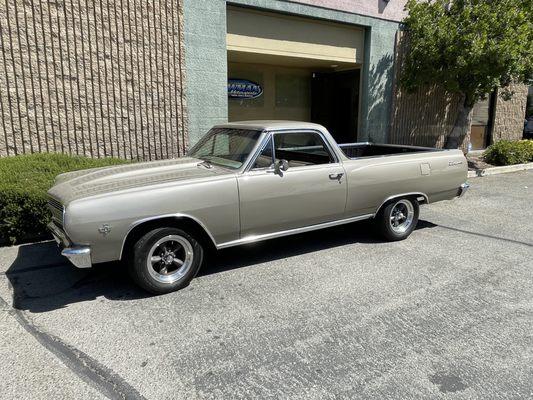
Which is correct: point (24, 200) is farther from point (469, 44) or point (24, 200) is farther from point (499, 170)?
point (499, 170)

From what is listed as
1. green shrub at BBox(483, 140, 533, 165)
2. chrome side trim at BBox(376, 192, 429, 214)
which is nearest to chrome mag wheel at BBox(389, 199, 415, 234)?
chrome side trim at BBox(376, 192, 429, 214)


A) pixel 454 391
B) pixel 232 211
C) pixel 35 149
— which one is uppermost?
pixel 35 149

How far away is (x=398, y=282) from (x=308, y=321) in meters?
1.32

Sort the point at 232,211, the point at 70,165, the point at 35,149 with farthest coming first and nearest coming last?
the point at 35,149
the point at 70,165
the point at 232,211

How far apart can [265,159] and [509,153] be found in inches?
426

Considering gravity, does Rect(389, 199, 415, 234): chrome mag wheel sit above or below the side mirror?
below

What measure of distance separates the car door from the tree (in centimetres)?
690

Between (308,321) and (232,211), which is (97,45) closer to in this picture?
(232,211)

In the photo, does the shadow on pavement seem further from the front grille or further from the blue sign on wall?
the blue sign on wall

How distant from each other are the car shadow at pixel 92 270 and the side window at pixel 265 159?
1.19 m

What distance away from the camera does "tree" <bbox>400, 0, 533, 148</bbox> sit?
9.73m

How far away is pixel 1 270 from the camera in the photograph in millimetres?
4594

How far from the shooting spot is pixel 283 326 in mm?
3402

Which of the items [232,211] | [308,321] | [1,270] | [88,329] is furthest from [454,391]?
[1,270]
